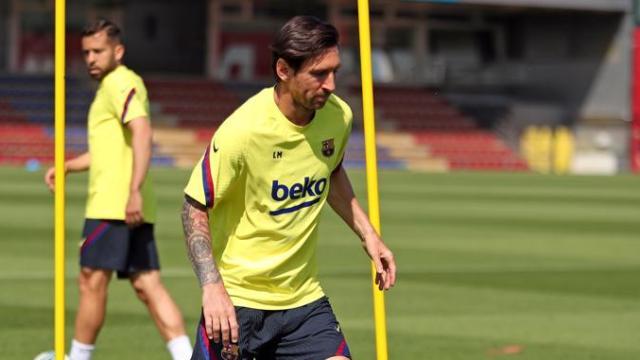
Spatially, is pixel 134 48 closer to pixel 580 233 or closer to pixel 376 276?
pixel 580 233

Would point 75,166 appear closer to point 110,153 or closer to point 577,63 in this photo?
point 110,153

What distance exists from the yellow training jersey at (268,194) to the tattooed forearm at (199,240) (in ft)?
0.17

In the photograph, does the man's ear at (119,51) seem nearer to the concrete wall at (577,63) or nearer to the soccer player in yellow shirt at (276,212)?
the soccer player in yellow shirt at (276,212)

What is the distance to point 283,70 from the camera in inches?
210

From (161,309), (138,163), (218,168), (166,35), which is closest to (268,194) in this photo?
(218,168)

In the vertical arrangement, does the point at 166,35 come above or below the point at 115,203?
above

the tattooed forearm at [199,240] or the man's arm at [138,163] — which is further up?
the man's arm at [138,163]

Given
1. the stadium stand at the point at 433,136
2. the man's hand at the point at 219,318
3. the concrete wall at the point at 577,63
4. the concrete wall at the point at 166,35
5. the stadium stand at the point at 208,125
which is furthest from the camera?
the concrete wall at the point at 577,63

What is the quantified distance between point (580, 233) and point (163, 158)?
74.4 ft

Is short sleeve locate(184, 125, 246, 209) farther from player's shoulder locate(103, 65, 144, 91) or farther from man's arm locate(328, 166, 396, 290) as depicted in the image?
player's shoulder locate(103, 65, 144, 91)

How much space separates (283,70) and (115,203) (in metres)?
3.16

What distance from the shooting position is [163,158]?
136 ft

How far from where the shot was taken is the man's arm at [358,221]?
5707mm

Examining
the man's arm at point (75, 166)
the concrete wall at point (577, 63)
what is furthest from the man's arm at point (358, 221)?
the concrete wall at point (577, 63)
